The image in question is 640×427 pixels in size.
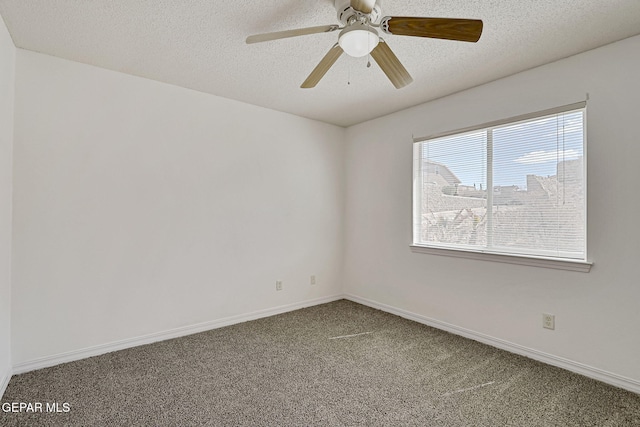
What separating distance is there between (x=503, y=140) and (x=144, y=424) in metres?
3.36

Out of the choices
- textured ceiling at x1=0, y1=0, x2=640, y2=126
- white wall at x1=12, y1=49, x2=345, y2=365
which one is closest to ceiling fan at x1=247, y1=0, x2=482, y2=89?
textured ceiling at x1=0, y1=0, x2=640, y2=126

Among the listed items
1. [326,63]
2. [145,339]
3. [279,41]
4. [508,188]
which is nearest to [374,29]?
[326,63]

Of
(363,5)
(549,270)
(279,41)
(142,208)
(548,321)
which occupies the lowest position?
(548,321)

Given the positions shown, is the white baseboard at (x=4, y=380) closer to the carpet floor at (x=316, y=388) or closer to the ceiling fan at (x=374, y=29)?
the carpet floor at (x=316, y=388)

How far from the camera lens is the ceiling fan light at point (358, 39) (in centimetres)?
165

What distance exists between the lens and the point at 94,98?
268cm

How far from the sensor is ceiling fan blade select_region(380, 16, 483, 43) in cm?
151

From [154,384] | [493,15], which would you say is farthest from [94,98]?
[493,15]

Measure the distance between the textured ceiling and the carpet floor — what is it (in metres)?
2.36

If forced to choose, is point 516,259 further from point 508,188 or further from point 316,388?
point 316,388

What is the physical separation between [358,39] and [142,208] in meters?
2.31

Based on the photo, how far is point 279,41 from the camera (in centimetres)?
229

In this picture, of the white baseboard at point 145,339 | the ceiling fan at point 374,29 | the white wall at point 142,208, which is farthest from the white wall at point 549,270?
the ceiling fan at point 374,29

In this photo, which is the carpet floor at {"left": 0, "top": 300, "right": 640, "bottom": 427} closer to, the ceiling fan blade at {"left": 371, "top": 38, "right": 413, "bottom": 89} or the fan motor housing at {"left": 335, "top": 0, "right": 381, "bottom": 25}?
the ceiling fan blade at {"left": 371, "top": 38, "right": 413, "bottom": 89}
